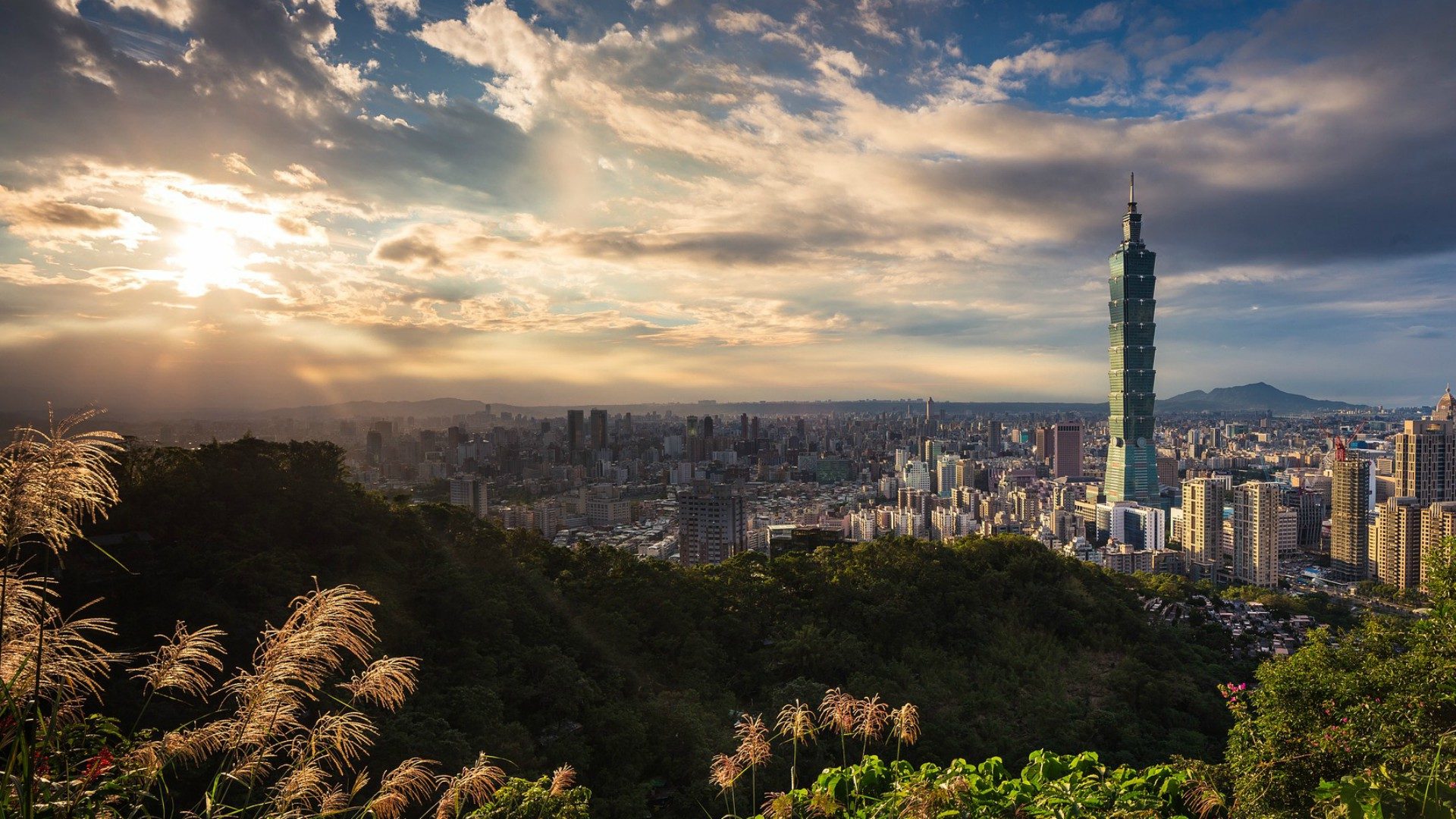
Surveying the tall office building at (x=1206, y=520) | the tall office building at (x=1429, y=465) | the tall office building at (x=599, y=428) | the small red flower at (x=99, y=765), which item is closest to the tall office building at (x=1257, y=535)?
the tall office building at (x=1206, y=520)

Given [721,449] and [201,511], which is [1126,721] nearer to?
[201,511]

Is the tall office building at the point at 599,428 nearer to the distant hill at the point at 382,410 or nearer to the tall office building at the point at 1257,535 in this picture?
the distant hill at the point at 382,410

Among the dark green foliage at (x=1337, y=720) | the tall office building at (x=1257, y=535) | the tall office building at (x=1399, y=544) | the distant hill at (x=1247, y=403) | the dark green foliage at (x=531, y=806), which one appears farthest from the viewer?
the distant hill at (x=1247, y=403)

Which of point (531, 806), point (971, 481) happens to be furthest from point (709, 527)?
point (971, 481)

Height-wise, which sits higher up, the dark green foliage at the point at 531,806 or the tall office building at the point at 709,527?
the dark green foliage at the point at 531,806

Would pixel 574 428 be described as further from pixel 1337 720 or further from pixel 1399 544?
pixel 1337 720

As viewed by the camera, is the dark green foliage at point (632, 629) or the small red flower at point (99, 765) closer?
the small red flower at point (99, 765)

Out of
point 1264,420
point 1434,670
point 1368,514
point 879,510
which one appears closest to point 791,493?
point 879,510
